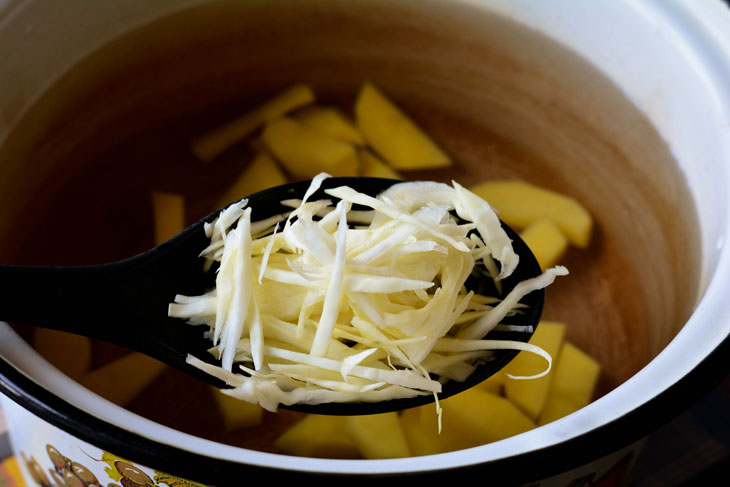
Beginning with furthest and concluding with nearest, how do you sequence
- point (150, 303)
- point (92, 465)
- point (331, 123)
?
point (331, 123) → point (150, 303) → point (92, 465)

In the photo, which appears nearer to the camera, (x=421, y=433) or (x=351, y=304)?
(x=351, y=304)

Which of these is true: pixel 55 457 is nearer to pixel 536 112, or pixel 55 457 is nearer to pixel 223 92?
pixel 223 92

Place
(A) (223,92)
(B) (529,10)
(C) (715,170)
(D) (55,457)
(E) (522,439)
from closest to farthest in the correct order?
(E) (522,439), (D) (55,457), (C) (715,170), (B) (529,10), (A) (223,92)

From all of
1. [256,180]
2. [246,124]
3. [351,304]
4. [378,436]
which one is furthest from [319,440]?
[246,124]

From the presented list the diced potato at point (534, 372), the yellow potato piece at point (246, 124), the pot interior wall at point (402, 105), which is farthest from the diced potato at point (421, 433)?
the yellow potato piece at point (246, 124)

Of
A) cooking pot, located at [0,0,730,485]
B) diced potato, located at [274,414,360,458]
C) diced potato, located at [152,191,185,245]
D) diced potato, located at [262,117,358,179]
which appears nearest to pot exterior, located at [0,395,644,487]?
cooking pot, located at [0,0,730,485]

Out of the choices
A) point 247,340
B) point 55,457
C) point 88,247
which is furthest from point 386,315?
point 88,247

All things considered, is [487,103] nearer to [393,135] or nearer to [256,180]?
[393,135]

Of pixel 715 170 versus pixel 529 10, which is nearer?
pixel 715 170
